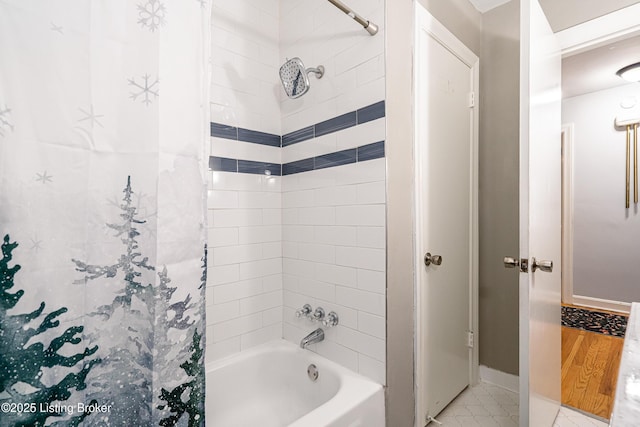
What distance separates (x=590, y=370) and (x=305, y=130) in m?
2.63

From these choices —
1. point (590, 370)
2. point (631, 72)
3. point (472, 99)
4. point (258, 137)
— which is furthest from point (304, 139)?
point (631, 72)

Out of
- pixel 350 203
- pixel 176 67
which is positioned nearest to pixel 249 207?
pixel 350 203

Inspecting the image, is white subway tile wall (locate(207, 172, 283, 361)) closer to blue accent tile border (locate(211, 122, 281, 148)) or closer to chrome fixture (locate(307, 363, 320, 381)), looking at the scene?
blue accent tile border (locate(211, 122, 281, 148))

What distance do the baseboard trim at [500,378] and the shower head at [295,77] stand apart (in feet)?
6.78

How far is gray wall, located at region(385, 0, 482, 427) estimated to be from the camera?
1.32m

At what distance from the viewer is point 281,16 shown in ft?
5.82

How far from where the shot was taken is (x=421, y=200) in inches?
59.8

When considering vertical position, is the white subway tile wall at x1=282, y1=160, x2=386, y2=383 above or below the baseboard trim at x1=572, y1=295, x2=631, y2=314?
above

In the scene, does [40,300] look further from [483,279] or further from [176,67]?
[483,279]

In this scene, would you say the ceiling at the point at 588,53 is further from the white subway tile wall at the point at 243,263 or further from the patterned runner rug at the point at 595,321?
the patterned runner rug at the point at 595,321

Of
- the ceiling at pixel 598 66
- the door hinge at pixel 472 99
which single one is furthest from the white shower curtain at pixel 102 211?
the ceiling at pixel 598 66

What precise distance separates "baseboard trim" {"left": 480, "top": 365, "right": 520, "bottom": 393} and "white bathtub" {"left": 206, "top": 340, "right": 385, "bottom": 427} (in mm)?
1102

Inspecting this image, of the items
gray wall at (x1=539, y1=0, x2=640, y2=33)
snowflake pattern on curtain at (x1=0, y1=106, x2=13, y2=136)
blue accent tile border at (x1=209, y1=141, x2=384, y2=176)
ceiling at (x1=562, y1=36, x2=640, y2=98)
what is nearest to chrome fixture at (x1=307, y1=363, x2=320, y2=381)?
blue accent tile border at (x1=209, y1=141, x2=384, y2=176)

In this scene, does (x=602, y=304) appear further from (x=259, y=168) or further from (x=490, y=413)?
(x=259, y=168)
